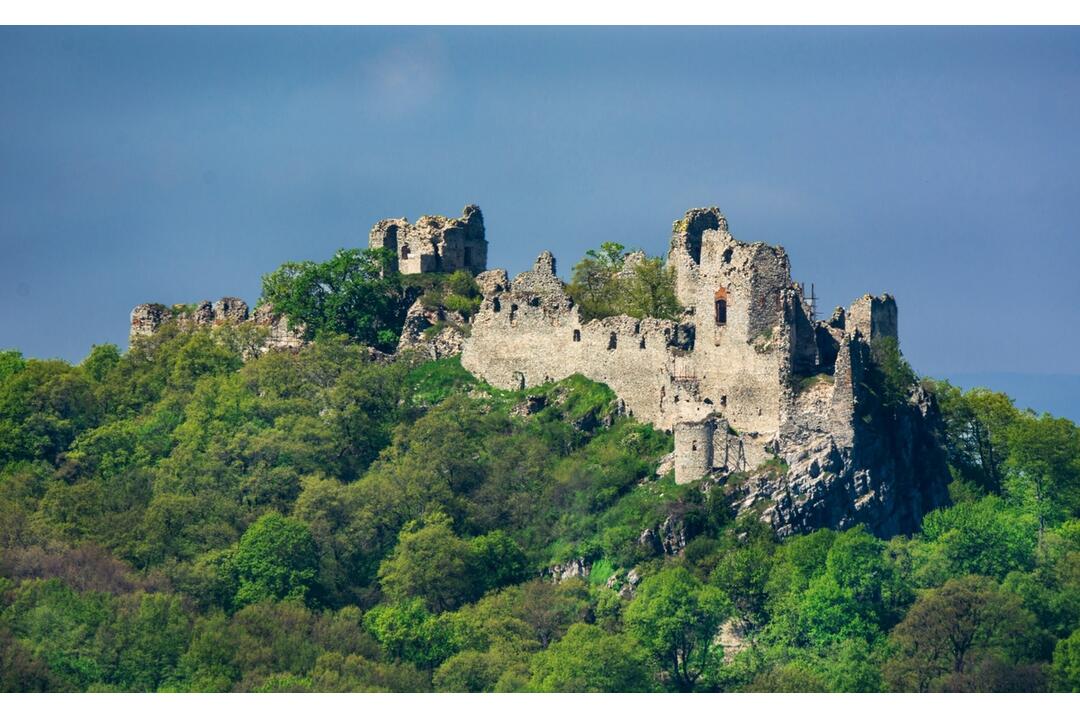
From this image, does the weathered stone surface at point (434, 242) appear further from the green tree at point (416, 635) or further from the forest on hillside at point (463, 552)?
the green tree at point (416, 635)

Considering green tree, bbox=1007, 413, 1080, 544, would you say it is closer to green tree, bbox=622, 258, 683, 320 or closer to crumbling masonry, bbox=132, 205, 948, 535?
crumbling masonry, bbox=132, 205, 948, 535

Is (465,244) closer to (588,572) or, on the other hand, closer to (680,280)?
(680,280)

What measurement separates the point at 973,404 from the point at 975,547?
39.6 ft

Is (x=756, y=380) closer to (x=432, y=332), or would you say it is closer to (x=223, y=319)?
(x=432, y=332)

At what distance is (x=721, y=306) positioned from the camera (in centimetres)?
9831

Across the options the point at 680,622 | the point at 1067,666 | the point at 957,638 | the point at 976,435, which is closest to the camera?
the point at 1067,666

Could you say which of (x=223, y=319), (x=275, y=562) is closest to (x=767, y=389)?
(x=275, y=562)

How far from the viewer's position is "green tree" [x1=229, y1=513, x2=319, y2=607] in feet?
320

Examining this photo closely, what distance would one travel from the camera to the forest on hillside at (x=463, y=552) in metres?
93.0

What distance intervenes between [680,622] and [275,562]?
1200 cm

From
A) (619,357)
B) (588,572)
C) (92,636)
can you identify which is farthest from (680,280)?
(92,636)

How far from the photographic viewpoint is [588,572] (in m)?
96.5

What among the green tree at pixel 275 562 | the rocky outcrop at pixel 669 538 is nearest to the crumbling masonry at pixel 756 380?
the rocky outcrop at pixel 669 538

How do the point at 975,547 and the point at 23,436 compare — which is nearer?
the point at 975,547
